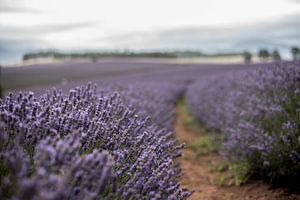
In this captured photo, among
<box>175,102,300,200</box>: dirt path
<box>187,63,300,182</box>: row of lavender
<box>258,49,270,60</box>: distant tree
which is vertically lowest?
<box>175,102,300,200</box>: dirt path

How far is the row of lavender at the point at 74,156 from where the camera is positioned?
1472mm

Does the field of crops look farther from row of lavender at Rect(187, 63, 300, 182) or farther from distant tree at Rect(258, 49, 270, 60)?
distant tree at Rect(258, 49, 270, 60)

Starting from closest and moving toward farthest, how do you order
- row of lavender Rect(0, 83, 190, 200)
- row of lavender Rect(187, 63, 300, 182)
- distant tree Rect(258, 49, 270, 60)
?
1. row of lavender Rect(0, 83, 190, 200)
2. row of lavender Rect(187, 63, 300, 182)
3. distant tree Rect(258, 49, 270, 60)

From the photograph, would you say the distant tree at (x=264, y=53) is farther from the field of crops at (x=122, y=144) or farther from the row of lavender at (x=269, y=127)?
the row of lavender at (x=269, y=127)

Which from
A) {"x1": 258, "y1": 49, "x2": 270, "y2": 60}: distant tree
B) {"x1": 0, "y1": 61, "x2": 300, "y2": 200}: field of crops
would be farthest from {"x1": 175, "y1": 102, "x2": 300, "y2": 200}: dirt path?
{"x1": 258, "y1": 49, "x2": 270, "y2": 60}: distant tree

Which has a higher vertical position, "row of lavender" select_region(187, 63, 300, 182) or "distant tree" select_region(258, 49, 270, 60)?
"distant tree" select_region(258, 49, 270, 60)

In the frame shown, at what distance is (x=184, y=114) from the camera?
10.5 m

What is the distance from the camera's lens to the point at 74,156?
1.61 m

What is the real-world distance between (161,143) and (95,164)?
0.99m

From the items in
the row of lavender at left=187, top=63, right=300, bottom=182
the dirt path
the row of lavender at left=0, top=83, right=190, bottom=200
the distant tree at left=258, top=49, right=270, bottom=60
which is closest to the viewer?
the row of lavender at left=0, top=83, right=190, bottom=200

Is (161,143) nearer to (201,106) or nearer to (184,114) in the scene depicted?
(201,106)

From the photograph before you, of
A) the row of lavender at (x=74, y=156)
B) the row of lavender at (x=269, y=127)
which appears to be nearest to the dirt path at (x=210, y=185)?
the row of lavender at (x=269, y=127)

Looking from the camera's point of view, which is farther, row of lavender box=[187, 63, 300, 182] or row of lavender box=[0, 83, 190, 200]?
row of lavender box=[187, 63, 300, 182]

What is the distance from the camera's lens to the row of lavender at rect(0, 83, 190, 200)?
57.9 inches
